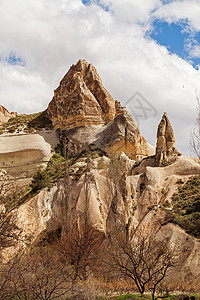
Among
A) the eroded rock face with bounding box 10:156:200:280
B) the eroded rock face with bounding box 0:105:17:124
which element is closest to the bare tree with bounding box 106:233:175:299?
the eroded rock face with bounding box 10:156:200:280

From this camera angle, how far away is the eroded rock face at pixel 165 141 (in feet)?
115

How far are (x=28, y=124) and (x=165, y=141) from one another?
26427 mm

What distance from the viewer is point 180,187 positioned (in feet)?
98.8

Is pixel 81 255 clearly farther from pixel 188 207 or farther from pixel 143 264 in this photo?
pixel 188 207

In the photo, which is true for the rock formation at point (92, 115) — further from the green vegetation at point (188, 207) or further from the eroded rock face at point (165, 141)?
the green vegetation at point (188, 207)

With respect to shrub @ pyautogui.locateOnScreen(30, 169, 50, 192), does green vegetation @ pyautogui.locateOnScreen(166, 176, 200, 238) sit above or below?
below

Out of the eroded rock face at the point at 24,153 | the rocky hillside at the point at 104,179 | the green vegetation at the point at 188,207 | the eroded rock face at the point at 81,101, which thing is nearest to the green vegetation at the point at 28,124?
the eroded rock face at the point at 81,101

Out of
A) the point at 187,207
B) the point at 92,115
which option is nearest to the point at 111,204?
the point at 187,207

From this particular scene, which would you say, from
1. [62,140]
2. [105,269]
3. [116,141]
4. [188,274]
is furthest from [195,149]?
[62,140]

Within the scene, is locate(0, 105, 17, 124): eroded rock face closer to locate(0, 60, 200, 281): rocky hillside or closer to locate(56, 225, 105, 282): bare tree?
locate(0, 60, 200, 281): rocky hillside

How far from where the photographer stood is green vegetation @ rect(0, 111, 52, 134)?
2063 inches

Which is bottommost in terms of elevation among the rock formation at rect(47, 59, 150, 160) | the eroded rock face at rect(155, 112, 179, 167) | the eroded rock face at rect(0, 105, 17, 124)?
the eroded rock face at rect(155, 112, 179, 167)

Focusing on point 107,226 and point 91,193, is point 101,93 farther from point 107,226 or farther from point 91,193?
point 107,226

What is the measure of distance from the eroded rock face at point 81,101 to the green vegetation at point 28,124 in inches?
59.0
